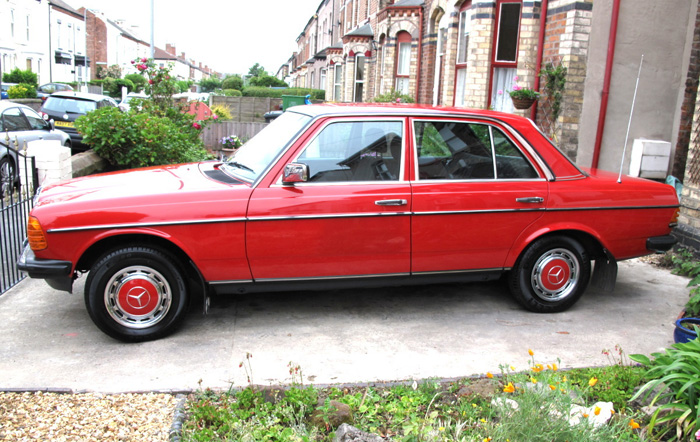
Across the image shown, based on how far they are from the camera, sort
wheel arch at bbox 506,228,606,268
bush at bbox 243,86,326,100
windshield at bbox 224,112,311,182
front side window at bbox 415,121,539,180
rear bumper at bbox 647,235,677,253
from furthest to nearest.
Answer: bush at bbox 243,86,326,100, rear bumper at bbox 647,235,677,253, wheel arch at bbox 506,228,606,268, front side window at bbox 415,121,539,180, windshield at bbox 224,112,311,182

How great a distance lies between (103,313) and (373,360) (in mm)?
2063

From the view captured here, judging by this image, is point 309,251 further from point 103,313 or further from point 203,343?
point 103,313

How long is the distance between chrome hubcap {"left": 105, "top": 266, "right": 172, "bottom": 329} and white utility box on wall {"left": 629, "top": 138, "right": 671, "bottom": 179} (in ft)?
23.7

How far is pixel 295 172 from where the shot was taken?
457cm

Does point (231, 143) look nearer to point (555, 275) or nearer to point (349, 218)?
point (349, 218)

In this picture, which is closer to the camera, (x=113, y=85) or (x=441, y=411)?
(x=441, y=411)

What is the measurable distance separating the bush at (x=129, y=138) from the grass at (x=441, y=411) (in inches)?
250

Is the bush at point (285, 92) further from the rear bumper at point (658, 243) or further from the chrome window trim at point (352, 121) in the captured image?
the rear bumper at point (658, 243)

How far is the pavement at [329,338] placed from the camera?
4.13 meters

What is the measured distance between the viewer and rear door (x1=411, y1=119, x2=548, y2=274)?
4973mm

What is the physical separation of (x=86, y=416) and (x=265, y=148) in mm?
2595

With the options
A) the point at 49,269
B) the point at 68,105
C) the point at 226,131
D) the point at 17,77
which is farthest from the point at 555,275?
the point at 17,77

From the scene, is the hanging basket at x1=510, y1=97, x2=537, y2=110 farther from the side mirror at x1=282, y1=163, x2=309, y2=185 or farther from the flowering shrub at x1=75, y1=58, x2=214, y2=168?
the side mirror at x1=282, y1=163, x2=309, y2=185

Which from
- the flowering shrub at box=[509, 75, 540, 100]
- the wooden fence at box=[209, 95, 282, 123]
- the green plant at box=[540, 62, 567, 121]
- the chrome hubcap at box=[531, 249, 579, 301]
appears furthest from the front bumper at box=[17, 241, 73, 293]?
the wooden fence at box=[209, 95, 282, 123]
